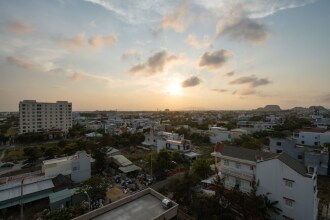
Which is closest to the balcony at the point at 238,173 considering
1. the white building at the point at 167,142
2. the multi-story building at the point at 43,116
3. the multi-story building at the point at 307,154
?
the multi-story building at the point at 307,154

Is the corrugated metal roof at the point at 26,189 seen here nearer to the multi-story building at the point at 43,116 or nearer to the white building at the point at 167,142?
the white building at the point at 167,142

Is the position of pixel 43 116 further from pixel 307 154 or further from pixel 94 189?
pixel 307 154

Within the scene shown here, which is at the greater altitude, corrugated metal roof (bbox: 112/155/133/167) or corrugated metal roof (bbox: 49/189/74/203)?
corrugated metal roof (bbox: 112/155/133/167)

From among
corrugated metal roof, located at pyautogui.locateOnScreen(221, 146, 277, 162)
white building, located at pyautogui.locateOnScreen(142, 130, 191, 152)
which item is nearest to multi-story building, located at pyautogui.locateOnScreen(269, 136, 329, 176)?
corrugated metal roof, located at pyautogui.locateOnScreen(221, 146, 277, 162)

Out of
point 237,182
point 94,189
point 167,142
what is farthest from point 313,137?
point 94,189

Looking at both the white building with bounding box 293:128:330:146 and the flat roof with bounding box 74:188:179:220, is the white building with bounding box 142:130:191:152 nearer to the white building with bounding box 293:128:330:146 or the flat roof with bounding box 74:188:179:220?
the flat roof with bounding box 74:188:179:220

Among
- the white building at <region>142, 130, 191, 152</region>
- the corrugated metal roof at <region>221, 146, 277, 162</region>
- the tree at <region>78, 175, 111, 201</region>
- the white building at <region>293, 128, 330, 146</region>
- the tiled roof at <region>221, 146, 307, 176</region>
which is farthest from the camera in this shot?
the white building at <region>293, 128, 330, 146</region>

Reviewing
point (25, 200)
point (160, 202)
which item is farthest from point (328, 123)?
point (25, 200)
